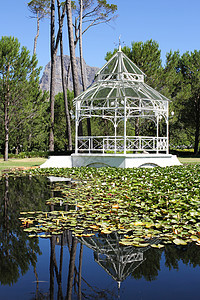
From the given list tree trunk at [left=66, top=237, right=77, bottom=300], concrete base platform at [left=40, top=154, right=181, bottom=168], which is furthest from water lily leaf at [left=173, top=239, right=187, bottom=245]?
concrete base platform at [left=40, top=154, right=181, bottom=168]

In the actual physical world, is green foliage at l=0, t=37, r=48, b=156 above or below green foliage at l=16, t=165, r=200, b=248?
above

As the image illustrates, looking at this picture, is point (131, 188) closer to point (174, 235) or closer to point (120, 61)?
point (174, 235)

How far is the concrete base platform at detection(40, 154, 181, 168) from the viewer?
14938 millimetres

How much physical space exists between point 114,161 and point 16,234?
33.0ft

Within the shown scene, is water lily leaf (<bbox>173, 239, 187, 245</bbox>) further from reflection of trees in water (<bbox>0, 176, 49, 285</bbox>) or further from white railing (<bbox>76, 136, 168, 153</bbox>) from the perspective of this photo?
white railing (<bbox>76, 136, 168, 153</bbox>)

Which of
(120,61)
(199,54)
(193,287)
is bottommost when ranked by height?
(193,287)

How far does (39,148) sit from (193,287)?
3166 cm

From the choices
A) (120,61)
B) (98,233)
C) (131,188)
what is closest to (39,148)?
(120,61)

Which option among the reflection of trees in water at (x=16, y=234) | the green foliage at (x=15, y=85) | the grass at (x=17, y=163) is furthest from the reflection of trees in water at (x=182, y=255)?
the green foliage at (x=15, y=85)

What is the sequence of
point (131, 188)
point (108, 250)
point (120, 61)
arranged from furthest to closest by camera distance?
point (120, 61) < point (131, 188) < point (108, 250)

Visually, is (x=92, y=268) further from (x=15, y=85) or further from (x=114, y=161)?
(x=15, y=85)

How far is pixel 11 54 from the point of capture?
77.4ft

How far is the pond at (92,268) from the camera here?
11.4 ft

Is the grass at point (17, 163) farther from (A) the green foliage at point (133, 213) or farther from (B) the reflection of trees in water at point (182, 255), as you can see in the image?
(B) the reflection of trees in water at point (182, 255)
